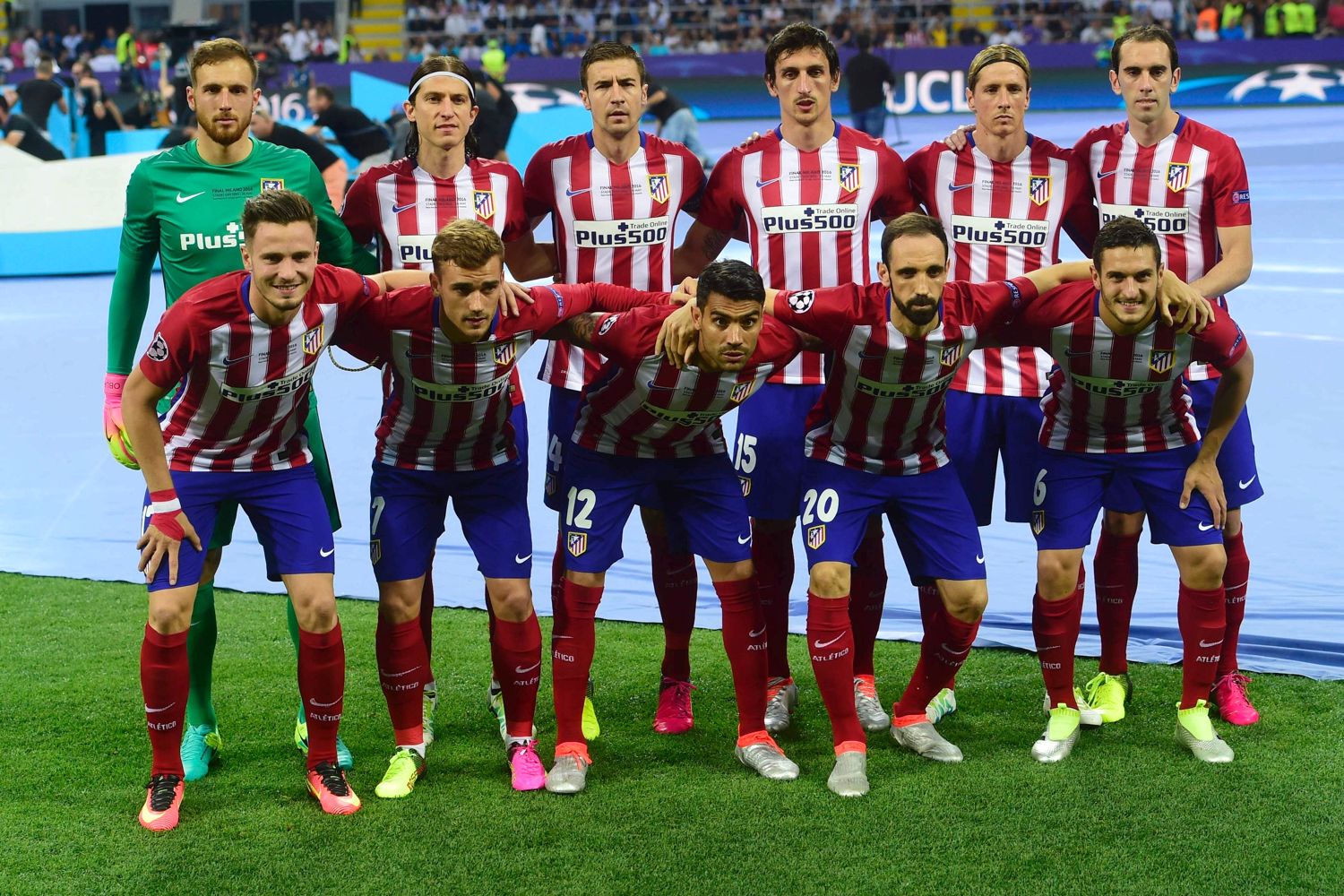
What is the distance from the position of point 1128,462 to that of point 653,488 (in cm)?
150

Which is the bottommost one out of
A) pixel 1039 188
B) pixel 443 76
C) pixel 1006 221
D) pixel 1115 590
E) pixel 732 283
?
pixel 1115 590

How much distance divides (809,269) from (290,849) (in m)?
2.48

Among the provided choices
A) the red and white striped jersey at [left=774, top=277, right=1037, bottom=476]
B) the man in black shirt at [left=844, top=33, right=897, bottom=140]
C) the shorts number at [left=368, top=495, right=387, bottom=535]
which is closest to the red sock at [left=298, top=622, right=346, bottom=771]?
the shorts number at [left=368, top=495, right=387, bottom=535]

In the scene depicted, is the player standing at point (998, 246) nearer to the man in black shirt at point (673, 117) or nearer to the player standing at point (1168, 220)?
the player standing at point (1168, 220)

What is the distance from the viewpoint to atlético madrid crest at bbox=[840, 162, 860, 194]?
197 inches

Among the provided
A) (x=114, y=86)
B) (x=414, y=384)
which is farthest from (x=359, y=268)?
(x=114, y=86)

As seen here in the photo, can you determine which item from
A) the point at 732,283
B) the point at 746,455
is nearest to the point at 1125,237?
the point at 732,283

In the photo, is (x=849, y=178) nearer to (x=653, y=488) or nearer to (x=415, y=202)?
(x=653, y=488)

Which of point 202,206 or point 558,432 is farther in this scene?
point 558,432

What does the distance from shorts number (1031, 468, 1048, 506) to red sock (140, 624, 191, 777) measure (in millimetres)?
2649

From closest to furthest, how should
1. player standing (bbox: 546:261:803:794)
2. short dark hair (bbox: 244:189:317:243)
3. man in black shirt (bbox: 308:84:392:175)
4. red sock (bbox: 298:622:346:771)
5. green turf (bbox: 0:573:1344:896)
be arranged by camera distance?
green turf (bbox: 0:573:1344:896), short dark hair (bbox: 244:189:317:243), red sock (bbox: 298:622:346:771), player standing (bbox: 546:261:803:794), man in black shirt (bbox: 308:84:392:175)

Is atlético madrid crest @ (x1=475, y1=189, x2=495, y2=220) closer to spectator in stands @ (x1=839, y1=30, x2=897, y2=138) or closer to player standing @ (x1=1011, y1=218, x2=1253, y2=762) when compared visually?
player standing @ (x1=1011, y1=218, x2=1253, y2=762)

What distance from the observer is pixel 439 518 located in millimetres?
4578

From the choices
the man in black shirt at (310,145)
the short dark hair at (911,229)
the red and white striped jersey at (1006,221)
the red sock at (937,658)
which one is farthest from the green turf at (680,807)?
the man in black shirt at (310,145)
